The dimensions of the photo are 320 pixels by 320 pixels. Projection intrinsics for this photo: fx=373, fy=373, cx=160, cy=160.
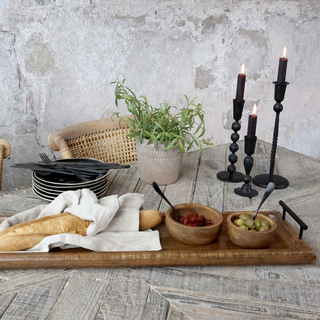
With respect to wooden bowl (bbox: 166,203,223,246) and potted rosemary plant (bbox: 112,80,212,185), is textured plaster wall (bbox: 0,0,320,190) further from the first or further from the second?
wooden bowl (bbox: 166,203,223,246)

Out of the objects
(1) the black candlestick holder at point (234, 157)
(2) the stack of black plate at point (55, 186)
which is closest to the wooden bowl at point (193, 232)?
(2) the stack of black plate at point (55, 186)

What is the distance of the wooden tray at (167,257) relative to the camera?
30.8 inches

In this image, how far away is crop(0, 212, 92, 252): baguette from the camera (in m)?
0.79

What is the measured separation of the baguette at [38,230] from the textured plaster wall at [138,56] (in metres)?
1.47

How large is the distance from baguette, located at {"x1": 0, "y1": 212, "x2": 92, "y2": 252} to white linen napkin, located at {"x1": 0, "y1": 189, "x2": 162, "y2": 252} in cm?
2

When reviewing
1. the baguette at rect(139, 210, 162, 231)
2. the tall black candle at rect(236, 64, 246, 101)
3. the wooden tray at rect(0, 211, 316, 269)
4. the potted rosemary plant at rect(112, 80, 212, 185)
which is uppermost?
the tall black candle at rect(236, 64, 246, 101)

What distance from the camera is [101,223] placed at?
86cm

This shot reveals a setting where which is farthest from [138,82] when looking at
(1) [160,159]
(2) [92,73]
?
(1) [160,159]

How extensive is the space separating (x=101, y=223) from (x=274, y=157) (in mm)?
689

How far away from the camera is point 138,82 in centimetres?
234

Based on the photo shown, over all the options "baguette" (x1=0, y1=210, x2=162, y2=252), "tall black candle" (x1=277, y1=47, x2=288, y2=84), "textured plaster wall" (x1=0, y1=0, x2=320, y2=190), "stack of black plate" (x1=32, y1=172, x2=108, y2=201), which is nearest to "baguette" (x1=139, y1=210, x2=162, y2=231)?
"baguette" (x1=0, y1=210, x2=162, y2=252)

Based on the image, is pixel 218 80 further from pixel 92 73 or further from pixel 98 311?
pixel 98 311

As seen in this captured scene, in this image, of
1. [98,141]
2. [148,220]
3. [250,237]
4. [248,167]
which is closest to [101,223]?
[148,220]

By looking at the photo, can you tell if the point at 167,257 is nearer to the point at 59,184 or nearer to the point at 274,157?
the point at 59,184
